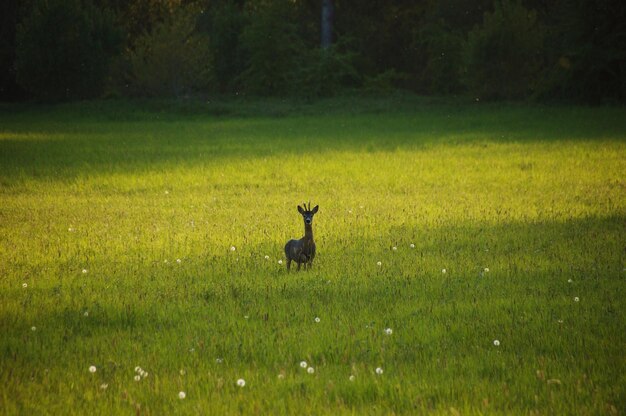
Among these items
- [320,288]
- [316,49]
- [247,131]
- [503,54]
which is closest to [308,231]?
[320,288]

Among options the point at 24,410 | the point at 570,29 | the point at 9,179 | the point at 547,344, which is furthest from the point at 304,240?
the point at 570,29

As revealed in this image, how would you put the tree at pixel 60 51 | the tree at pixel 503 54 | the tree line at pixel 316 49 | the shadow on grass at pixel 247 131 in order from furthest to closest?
1. the tree at pixel 60 51
2. the tree at pixel 503 54
3. the tree line at pixel 316 49
4. the shadow on grass at pixel 247 131

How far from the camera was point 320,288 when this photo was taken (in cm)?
953

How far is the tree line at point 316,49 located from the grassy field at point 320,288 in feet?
86.3

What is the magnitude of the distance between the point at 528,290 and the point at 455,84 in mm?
53643

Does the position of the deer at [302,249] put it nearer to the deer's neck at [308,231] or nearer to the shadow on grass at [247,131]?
the deer's neck at [308,231]

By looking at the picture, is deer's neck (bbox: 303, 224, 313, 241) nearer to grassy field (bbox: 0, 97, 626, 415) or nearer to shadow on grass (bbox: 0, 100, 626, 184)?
grassy field (bbox: 0, 97, 626, 415)

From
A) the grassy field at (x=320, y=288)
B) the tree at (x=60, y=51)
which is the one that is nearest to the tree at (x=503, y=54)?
the tree at (x=60, y=51)

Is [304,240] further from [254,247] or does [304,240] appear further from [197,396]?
[197,396]

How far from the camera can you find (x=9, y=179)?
69.2ft

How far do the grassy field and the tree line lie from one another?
26301 mm

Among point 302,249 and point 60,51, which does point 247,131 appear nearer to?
point 60,51

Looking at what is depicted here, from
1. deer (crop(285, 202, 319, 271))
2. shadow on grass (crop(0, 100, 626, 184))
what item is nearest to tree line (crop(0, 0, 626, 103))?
shadow on grass (crop(0, 100, 626, 184))

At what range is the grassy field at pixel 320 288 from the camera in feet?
20.8
